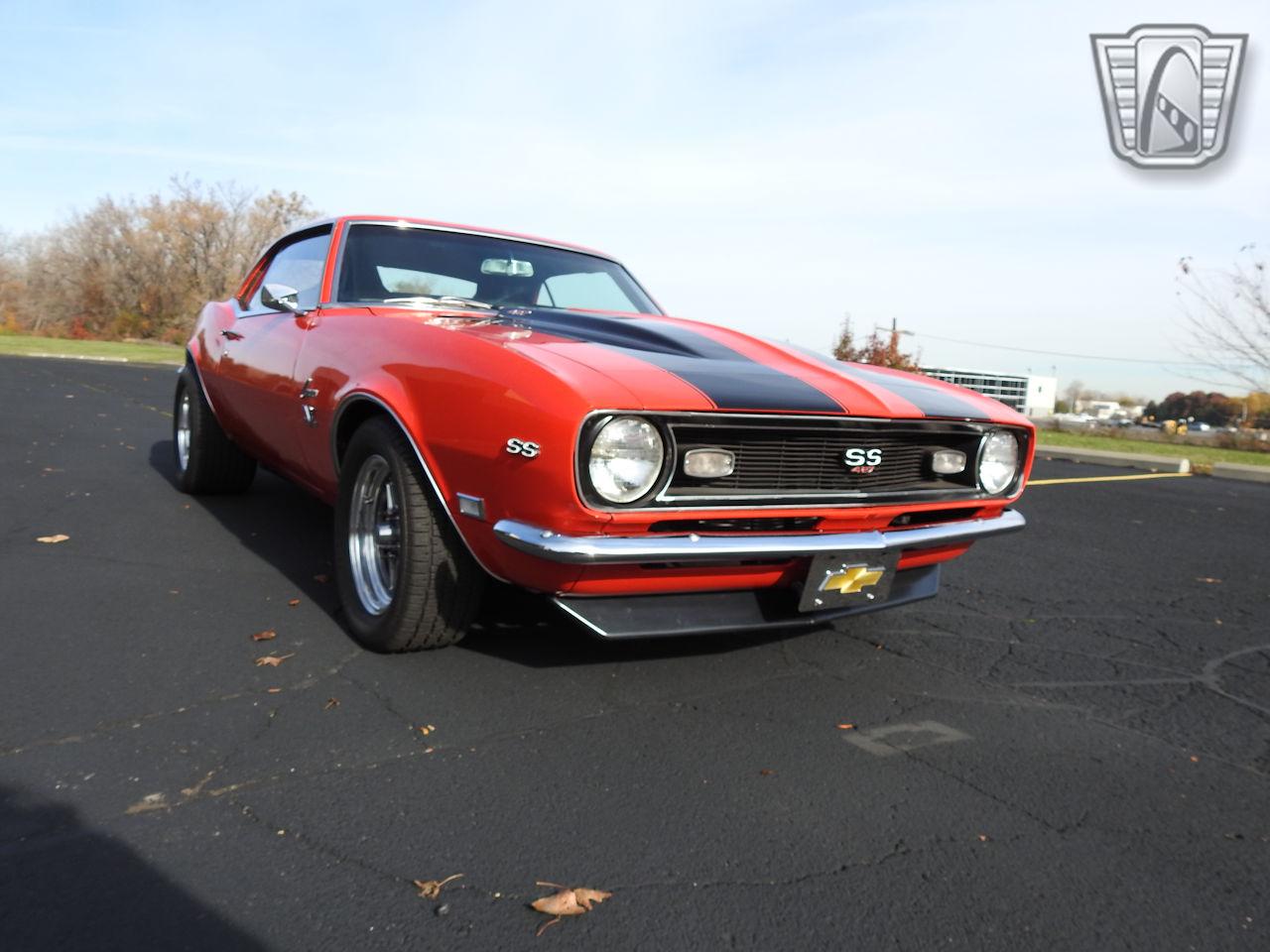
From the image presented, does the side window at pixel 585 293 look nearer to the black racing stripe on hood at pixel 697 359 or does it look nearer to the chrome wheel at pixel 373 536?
the black racing stripe on hood at pixel 697 359

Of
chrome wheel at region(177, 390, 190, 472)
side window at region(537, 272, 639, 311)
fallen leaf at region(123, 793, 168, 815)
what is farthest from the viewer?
chrome wheel at region(177, 390, 190, 472)

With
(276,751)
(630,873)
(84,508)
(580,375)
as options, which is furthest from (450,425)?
(84,508)

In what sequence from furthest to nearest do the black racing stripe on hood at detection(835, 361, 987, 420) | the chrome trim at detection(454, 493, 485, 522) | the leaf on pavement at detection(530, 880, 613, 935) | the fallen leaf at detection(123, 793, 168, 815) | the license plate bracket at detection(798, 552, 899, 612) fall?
the black racing stripe on hood at detection(835, 361, 987, 420) < the license plate bracket at detection(798, 552, 899, 612) < the chrome trim at detection(454, 493, 485, 522) < the fallen leaf at detection(123, 793, 168, 815) < the leaf on pavement at detection(530, 880, 613, 935)

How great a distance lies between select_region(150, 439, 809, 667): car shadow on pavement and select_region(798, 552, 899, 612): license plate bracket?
46 cm

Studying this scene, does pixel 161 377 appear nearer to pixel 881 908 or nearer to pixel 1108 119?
pixel 1108 119

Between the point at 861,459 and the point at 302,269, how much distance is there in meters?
2.92

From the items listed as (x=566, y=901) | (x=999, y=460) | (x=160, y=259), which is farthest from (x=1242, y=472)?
(x=160, y=259)

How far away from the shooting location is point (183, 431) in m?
5.96

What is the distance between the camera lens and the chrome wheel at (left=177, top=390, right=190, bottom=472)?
19.2 ft

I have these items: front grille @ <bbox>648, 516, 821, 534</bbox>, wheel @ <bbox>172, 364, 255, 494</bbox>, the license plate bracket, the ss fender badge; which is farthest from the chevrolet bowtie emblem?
wheel @ <bbox>172, 364, 255, 494</bbox>

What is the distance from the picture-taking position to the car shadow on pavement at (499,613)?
3.21m

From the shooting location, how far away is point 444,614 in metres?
2.98

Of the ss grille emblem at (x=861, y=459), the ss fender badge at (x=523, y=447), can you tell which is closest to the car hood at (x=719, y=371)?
the ss grille emblem at (x=861, y=459)

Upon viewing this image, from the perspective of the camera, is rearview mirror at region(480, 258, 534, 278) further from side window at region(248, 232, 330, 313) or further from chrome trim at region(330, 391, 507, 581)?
chrome trim at region(330, 391, 507, 581)
